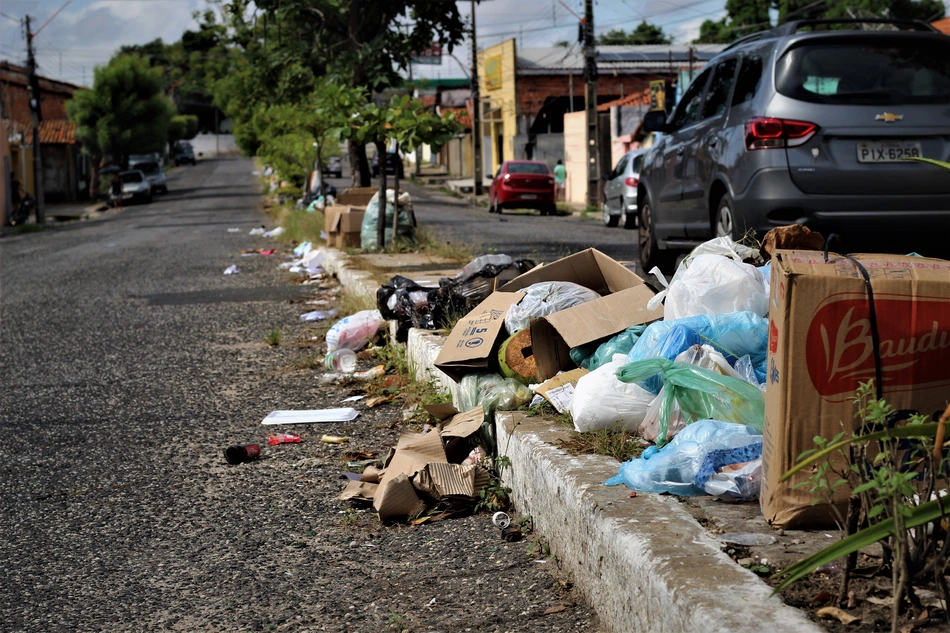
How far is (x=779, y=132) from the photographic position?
589 centimetres

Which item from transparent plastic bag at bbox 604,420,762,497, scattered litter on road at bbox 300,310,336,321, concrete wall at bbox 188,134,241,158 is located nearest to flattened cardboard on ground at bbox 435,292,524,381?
transparent plastic bag at bbox 604,420,762,497

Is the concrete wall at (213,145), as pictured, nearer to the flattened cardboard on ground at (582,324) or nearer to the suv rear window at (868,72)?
the suv rear window at (868,72)

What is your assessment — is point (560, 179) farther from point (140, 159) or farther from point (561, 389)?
point (561, 389)

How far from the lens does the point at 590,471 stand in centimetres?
298

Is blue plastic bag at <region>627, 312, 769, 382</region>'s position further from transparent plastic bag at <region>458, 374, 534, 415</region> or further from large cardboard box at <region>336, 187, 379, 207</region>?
large cardboard box at <region>336, 187, 379, 207</region>

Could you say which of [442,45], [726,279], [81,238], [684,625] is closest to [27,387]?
[726,279]

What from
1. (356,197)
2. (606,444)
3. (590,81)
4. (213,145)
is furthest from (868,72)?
(213,145)

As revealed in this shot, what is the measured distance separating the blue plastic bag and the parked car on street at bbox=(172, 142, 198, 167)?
87543 millimetres

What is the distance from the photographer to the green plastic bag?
305 centimetres

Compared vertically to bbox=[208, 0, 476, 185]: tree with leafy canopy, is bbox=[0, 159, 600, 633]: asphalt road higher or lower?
lower

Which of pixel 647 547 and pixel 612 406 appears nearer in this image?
pixel 647 547

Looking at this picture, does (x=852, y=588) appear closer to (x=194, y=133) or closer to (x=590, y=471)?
(x=590, y=471)

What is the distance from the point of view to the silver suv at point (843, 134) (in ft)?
19.2

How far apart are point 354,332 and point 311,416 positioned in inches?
64.2
